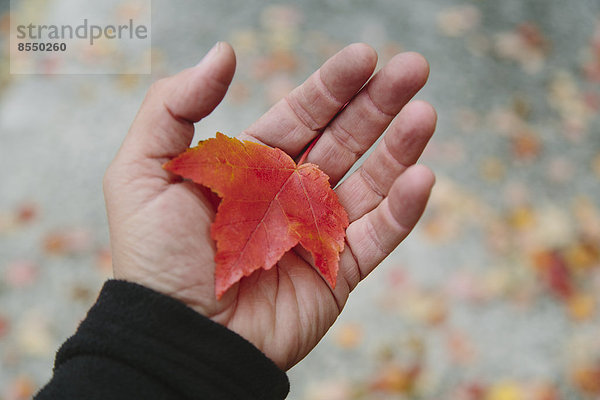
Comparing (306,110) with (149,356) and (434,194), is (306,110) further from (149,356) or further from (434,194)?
(434,194)

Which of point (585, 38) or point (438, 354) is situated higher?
point (585, 38)

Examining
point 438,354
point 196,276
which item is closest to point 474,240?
point 438,354

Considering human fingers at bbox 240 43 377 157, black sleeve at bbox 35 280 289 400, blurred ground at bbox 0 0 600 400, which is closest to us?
black sleeve at bbox 35 280 289 400

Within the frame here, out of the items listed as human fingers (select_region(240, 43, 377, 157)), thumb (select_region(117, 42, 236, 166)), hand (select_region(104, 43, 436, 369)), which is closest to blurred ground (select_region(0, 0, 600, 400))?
hand (select_region(104, 43, 436, 369))

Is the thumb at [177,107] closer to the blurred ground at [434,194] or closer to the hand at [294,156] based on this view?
the hand at [294,156]

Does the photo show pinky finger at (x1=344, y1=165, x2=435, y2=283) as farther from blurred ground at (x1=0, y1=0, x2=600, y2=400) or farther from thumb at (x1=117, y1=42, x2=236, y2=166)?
blurred ground at (x1=0, y1=0, x2=600, y2=400)

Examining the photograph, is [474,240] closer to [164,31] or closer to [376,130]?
[376,130]

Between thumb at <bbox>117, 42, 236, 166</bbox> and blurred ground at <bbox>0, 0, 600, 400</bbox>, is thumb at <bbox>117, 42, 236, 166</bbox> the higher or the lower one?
the higher one
